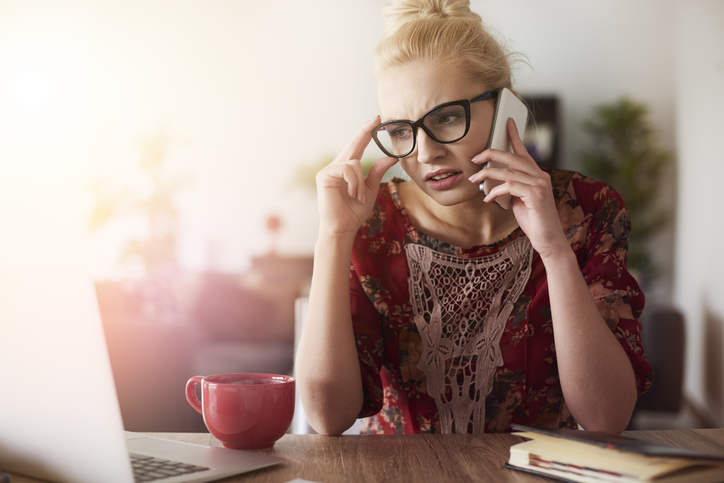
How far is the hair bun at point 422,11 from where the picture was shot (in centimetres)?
109

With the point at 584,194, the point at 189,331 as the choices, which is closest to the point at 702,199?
the point at 584,194

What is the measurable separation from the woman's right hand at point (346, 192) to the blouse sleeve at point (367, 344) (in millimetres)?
A: 136

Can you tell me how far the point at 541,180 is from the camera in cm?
91

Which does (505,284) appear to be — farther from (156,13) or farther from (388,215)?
(156,13)

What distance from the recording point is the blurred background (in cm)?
371

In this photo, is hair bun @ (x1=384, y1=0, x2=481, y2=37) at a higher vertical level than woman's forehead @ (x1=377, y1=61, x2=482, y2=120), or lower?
higher

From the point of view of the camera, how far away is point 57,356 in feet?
1.51

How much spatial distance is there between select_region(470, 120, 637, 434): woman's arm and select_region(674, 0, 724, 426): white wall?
2385mm

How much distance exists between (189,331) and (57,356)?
4.55 feet

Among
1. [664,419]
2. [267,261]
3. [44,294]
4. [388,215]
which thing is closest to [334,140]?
[267,261]

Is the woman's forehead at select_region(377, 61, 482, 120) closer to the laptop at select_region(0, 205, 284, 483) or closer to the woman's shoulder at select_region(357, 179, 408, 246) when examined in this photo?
the woman's shoulder at select_region(357, 179, 408, 246)

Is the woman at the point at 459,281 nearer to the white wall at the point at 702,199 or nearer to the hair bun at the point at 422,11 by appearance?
the hair bun at the point at 422,11

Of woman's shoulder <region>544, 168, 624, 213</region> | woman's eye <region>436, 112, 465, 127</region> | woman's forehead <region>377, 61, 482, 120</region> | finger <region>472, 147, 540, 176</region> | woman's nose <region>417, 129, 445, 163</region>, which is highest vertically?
woman's forehead <region>377, 61, 482, 120</region>

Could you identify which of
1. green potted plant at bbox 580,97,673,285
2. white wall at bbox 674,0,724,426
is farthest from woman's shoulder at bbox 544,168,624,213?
green potted plant at bbox 580,97,673,285
